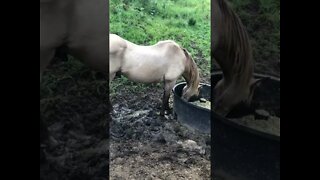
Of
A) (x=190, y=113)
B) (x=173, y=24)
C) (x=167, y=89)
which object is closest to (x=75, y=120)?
(x=167, y=89)

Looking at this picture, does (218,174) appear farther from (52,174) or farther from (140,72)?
(52,174)

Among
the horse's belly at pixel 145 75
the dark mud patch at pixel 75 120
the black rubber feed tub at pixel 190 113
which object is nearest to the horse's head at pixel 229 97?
the black rubber feed tub at pixel 190 113

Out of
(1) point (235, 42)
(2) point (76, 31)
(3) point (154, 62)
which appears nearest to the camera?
(2) point (76, 31)

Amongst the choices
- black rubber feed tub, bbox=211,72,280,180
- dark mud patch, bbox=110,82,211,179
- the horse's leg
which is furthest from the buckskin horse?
black rubber feed tub, bbox=211,72,280,180

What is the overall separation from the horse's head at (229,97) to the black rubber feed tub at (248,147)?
47 mm

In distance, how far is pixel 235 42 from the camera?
340cm

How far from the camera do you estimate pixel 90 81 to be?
330 cm

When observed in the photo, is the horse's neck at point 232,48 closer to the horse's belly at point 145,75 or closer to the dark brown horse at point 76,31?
the horse's belly at point 145,75

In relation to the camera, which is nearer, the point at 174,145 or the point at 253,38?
the point at 253,38

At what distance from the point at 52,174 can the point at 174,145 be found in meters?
0.99

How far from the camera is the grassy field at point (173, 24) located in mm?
3641

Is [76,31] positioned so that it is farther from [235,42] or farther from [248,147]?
[248,147]

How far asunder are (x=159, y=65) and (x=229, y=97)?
25.1 inches
